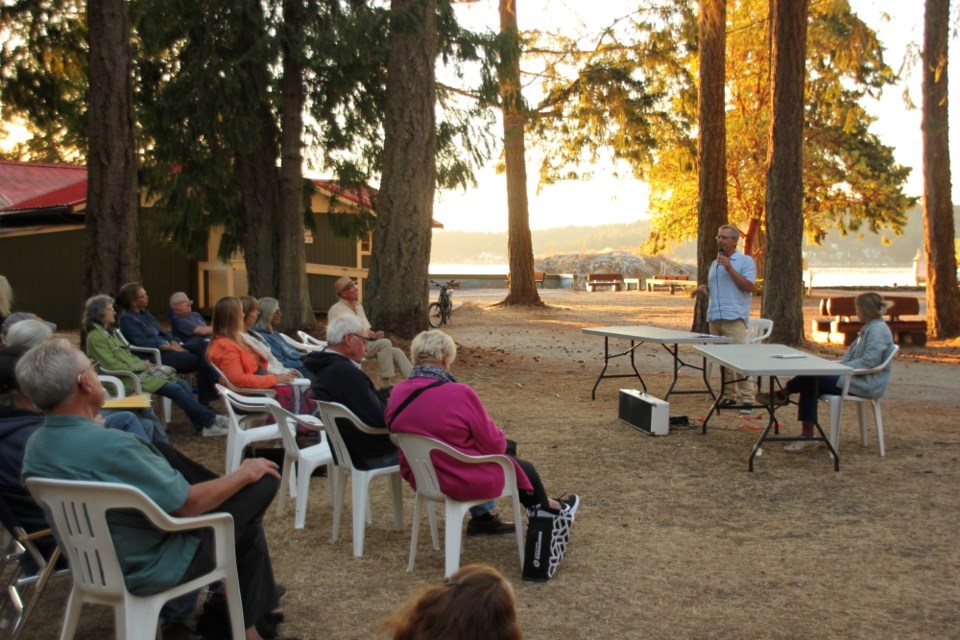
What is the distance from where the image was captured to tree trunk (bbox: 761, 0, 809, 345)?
1424cm

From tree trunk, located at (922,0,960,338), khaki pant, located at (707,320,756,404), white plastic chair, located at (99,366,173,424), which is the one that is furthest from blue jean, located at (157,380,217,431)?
tree trunk, located at (922,0,960,338)

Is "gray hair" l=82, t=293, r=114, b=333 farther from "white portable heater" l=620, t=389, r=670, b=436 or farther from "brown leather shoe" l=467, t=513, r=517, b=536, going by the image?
"white portable heater" l=620, t=389, r=670, b=436

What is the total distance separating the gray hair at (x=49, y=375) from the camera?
116 inches

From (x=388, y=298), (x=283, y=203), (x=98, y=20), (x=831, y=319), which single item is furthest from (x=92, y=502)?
(x=831, y=319)

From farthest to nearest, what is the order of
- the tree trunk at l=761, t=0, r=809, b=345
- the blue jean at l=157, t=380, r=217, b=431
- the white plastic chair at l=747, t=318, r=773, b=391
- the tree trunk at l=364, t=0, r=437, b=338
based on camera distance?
the tree trunk at l=761, t=0, r=809, b=345 → the tree trunk at l=364, t=0, r=437, b=338 → the white plastic chair at l=747, t=318, r=773, b=391 → the blue jean at l=157, t=380, r=217, b=431

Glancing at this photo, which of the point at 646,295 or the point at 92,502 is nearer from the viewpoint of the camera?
the point at 92,502

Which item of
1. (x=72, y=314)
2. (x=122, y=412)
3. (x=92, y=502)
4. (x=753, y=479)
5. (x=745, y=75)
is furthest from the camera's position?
(x=745, y=75)

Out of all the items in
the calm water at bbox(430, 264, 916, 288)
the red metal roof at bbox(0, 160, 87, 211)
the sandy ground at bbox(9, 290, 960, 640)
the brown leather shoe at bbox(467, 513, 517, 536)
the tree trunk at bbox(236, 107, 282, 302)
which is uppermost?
the red metal roof at bbox(0, 160, 87, 211)

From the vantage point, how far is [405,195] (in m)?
12.5

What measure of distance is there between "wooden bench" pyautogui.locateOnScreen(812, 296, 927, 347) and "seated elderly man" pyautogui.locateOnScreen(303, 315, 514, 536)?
12418mm

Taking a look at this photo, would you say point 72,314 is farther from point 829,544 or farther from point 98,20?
point 829,544

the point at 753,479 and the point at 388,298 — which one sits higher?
the point at 388,298

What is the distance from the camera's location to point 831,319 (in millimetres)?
17219

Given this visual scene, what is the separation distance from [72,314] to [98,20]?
11.6 metres
